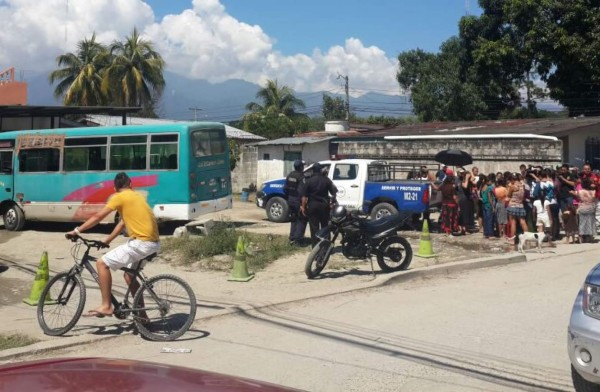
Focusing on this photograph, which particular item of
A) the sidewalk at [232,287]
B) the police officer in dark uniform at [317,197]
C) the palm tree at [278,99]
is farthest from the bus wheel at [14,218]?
the palm tree at [278,99]

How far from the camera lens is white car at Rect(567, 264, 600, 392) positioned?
4281 mm

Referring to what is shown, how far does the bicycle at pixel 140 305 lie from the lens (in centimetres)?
673

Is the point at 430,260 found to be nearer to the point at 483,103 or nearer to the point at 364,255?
the point at 364,255

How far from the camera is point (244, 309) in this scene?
798 centimetres

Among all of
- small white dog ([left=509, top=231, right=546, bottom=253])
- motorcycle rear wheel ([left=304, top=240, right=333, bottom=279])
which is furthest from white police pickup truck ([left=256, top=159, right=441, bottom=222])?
motorcycle rear wheel ([left=304, top=240, right=333, bottom=279])

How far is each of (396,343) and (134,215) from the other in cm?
309

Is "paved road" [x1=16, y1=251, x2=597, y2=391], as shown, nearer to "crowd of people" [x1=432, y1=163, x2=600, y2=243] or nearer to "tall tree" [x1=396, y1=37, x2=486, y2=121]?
"crowd of people" [x1=432, y1=163, x2=600, y2=243]

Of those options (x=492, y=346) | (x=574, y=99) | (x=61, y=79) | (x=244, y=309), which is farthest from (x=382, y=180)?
(x=61, y=79)

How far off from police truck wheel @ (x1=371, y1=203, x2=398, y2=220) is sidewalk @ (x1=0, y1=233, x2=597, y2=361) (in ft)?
12.7

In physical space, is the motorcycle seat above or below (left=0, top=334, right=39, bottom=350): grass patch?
above

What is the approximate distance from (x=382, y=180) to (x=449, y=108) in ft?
80.2

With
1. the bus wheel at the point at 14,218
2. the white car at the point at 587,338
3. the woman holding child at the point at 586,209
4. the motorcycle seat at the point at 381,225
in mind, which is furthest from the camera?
the bus wheel at the point at 14,218

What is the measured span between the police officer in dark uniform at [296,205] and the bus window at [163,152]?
395 centimetres

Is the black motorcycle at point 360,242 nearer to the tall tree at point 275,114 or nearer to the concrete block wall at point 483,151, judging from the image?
the concrete block wall at point 483,151
